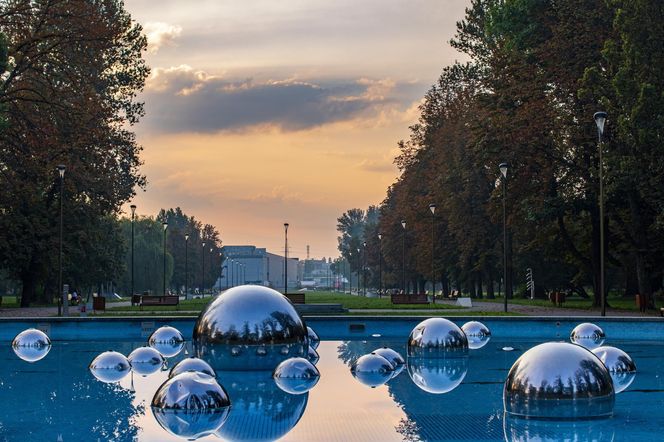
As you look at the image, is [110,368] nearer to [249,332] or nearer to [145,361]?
[145,361]

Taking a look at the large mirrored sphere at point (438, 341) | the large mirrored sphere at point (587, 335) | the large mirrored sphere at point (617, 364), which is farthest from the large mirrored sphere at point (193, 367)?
the large mirrored sphere at point (587, 335)

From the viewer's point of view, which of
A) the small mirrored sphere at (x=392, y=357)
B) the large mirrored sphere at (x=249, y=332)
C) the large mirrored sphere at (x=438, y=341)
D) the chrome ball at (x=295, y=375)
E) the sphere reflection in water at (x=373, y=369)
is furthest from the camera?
the large mirrored sphere at (x=438, y=341)

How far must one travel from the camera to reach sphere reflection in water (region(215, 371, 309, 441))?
9.97 metres

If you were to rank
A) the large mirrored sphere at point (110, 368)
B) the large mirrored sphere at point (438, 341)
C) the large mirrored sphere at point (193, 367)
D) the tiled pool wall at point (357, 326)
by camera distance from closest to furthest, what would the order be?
the large mirrored sphere at point (193, 367), the large mirrored sphere at point (110, 368), the large mirrored sphere at point (438, 341), the tiled pool wall at point (357, 326)

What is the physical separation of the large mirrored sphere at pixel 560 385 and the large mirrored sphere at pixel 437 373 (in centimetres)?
272

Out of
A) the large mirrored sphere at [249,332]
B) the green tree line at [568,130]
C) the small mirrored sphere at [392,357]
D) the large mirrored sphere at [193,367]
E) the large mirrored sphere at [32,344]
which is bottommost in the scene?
the large mirrored sphere at [32,344]

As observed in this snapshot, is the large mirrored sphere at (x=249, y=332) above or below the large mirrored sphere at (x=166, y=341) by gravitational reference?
above

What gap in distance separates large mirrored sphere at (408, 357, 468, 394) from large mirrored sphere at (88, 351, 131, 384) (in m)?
5.40

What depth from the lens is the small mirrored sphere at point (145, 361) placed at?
16.0 m

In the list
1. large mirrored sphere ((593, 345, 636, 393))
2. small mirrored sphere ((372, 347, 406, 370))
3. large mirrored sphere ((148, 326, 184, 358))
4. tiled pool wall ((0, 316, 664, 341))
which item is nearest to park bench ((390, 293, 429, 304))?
tiled pool wall ((0, 316, 664, 341))

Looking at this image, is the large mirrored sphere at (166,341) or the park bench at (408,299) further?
the park bench at (408,299)

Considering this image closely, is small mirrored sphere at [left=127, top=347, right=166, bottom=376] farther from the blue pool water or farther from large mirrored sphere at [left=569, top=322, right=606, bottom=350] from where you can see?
large mirrored sphere at [left=569, top=322, right=606, bottom=350]

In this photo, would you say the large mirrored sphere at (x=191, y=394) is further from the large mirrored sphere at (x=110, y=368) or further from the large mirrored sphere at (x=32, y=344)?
the large mirrored sphere at (x=32, y=344)

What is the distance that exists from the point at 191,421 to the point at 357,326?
18291mm
